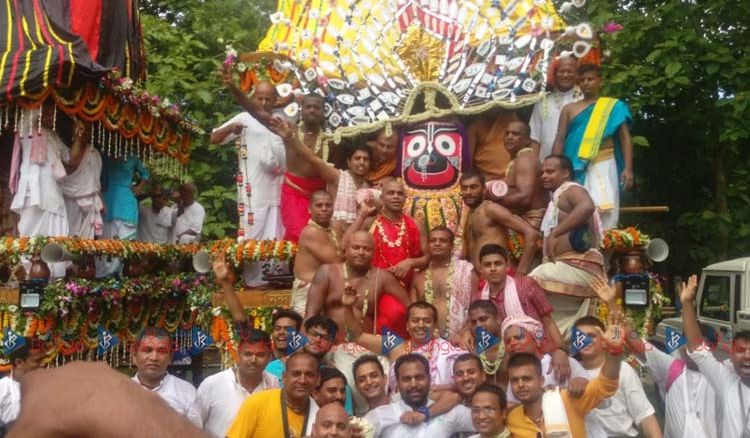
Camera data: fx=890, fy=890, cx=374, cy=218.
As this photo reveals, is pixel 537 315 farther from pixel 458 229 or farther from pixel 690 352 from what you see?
pixel 458 229

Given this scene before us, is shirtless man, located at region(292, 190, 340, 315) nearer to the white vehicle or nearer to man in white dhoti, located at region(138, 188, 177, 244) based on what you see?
the white vehicle

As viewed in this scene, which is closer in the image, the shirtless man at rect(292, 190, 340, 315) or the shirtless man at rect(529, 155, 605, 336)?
the shirtless man at rect(529, 155, 605, 336)

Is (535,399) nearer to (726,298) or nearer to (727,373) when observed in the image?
(727,373)

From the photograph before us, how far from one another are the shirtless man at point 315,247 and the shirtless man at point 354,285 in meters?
0.64

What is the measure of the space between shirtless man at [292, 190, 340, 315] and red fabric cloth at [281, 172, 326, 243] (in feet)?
3.64

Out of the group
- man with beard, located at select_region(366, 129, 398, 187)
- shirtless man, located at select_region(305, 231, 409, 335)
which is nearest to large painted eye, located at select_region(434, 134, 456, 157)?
man with beard, located at select_region(366, 129, 398, 187)

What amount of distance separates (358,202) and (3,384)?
3146mm

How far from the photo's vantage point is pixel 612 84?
A: 33.0ft

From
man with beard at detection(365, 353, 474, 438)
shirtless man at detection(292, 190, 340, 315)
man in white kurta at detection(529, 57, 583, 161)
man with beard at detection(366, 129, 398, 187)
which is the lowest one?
man with beard at detection(365, 353, 474, 438)

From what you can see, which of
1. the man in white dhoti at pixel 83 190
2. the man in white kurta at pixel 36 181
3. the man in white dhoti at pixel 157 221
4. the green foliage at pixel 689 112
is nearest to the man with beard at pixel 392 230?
the man in white kurta at pixel 36 181

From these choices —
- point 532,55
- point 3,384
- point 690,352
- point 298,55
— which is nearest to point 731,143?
point 532,55

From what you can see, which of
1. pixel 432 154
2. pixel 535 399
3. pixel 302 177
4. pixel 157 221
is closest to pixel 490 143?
pixel 432 154

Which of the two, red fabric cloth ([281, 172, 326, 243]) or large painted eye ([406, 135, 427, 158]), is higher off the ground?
large painted eye ([406, 135, 427, 158])

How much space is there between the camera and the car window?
31.5 ft
